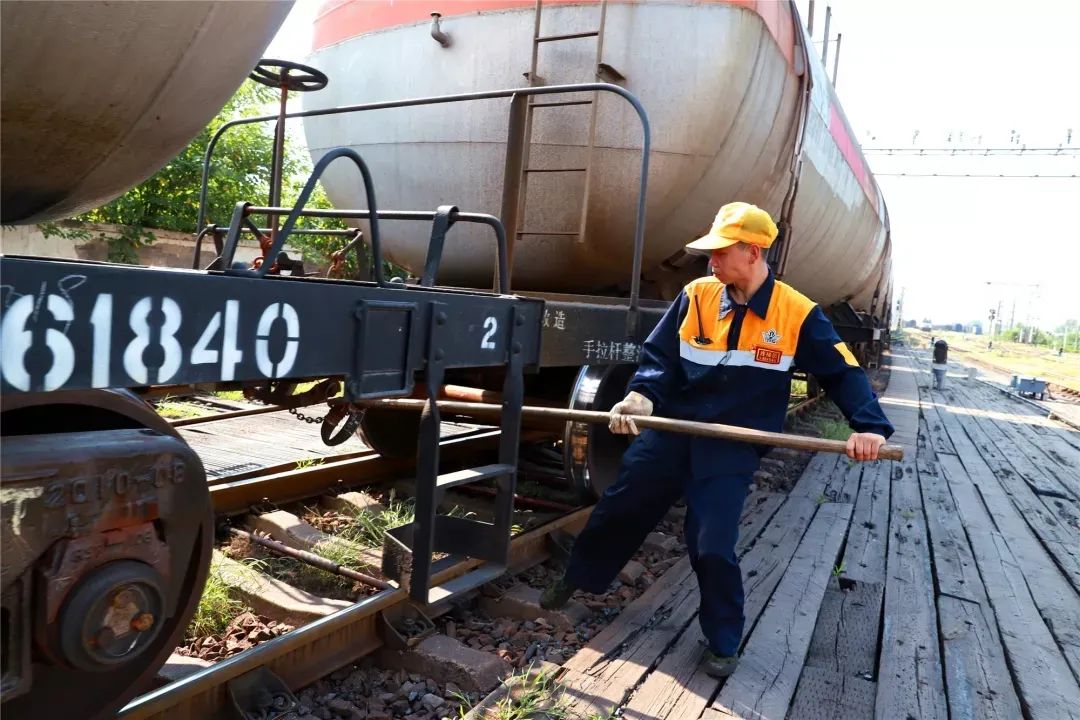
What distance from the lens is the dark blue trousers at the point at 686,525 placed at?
3037 mm

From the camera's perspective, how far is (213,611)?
308cm

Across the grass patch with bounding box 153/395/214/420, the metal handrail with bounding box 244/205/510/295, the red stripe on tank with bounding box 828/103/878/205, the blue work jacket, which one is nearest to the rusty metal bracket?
the metal handrail with bounding box 244/205/510/295

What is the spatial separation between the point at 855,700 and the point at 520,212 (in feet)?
8.86

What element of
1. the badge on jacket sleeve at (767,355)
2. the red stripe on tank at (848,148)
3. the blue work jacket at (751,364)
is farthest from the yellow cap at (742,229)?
the red stripe on tank at (848,148)

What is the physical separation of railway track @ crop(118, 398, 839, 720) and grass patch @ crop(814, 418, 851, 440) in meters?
2.65

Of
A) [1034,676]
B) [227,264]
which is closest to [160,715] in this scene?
[227,264]

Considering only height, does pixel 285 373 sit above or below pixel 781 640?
above

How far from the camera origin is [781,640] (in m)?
3.33

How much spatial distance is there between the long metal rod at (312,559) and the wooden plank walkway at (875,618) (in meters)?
0.87

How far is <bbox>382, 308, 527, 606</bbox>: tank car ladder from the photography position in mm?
2457

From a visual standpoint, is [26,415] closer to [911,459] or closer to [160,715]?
[160,715]

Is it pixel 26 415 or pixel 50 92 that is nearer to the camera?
pixel 50 92

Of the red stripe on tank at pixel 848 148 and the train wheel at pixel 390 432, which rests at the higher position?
the red stripe on tank at pixel 848 148

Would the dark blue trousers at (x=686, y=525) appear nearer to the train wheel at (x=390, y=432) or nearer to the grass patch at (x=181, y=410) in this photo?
the train wheel at (x=390, y=432)
